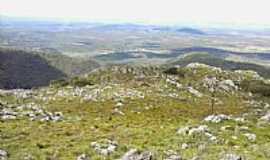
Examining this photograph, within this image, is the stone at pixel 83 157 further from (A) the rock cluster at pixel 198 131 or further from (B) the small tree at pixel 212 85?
(B) the small tree at pixel 212 85

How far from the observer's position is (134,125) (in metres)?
34.0

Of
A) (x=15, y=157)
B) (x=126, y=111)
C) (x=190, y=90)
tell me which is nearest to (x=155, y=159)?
(x=15, y=157)

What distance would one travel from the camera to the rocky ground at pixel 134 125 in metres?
22.5

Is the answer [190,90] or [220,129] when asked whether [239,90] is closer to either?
[190,90]

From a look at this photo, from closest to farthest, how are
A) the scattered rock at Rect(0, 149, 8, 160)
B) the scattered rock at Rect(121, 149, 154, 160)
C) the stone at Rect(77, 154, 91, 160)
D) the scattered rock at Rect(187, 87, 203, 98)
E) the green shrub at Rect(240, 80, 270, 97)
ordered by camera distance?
1. the scattered rock at Rect(121, 149, 154, 160)
2. the stone at Rect(77, 154, 91, 160)
3. the scattered rock at Rect(0, 149, 8, 160)
4. the scattered rock at Rect(187, 87, 203, 98)
5. the green shrub at Rect(240, 80, 270, 97)

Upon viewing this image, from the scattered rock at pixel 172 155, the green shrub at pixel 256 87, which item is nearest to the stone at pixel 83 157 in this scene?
the scattered rock at pixel 172 155

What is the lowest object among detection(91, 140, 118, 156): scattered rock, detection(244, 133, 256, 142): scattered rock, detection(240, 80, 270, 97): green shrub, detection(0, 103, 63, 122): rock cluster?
detection(240, 80, 270, 97): green shrub

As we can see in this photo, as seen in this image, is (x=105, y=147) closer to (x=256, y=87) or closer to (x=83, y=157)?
(x=83, y=157)

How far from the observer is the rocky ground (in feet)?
73.7

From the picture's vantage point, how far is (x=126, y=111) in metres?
46.0

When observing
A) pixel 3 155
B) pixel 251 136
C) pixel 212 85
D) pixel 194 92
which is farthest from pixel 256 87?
pixel 3 155

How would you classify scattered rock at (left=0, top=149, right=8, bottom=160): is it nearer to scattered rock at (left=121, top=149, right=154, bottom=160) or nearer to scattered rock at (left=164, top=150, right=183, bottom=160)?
scattered rock at (left=121, top=149, right=154, bottom=160)

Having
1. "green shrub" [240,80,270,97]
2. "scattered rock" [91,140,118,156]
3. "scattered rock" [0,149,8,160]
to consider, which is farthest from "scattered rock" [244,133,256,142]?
"green shrub" [240,80,270,97]

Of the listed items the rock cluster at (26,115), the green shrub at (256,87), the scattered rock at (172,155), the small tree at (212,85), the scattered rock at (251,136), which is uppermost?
the scattered rock at (172,155)
